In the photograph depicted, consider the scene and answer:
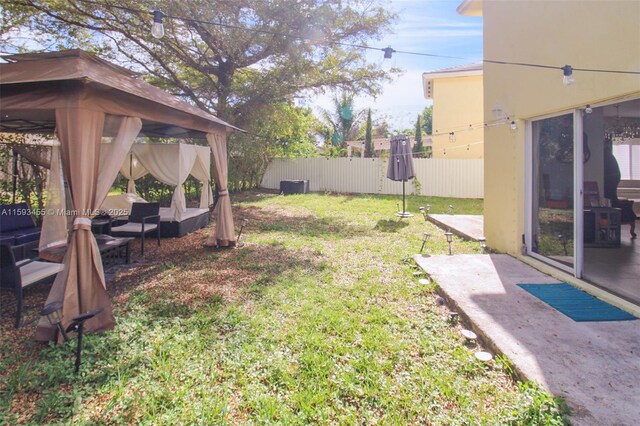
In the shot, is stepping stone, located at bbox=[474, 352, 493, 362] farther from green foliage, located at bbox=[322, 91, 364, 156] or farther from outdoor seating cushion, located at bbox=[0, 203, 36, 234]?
green foliage, located at bbox=[322, 91, 364, 156]

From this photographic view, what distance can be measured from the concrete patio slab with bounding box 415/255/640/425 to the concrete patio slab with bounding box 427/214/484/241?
2580mm

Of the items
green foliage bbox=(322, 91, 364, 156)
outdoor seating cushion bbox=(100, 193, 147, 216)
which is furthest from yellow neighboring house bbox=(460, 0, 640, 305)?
green foliage bbox=(322, 91, 364, 156)

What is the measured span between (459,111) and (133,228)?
46.2 ft

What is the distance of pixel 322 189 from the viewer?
A: 1669 centimetres

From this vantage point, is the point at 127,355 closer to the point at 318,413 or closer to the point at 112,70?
the point at 318,413

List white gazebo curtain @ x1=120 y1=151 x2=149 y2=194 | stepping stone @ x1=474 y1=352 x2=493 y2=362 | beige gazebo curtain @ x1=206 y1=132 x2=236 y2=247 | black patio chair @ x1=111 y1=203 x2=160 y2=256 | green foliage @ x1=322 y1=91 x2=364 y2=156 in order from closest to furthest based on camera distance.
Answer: stepping stone @ x1=474 y1=352 x2=493 y2=362 < beige gazebo curtain @ x1=206 y1=132 x2=236 y2=247 < black patio chair @ x1=111 y1=203 x2=160 y2=256 < white gazebo curtain @ x1=120 y1=151 x2=149 y2=194 < green foliage @ x1=322 y1=91 x2=364 y2=156

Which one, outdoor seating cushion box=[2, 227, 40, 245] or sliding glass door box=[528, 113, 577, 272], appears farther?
outdoor seating cushion box=[2, 227, 40, 245]

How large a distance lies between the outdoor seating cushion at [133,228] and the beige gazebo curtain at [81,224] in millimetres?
3340

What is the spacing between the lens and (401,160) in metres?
10.1

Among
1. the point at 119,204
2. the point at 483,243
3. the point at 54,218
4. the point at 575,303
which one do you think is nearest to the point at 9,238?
the point at 54,218

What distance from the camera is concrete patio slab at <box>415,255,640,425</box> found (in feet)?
7.27

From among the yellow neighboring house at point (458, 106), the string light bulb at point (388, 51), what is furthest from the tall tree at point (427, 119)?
the string light bulb at point (388, 51)

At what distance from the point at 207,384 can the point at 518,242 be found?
4815 millimetres

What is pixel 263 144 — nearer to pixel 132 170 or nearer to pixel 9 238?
pixel 132 170
